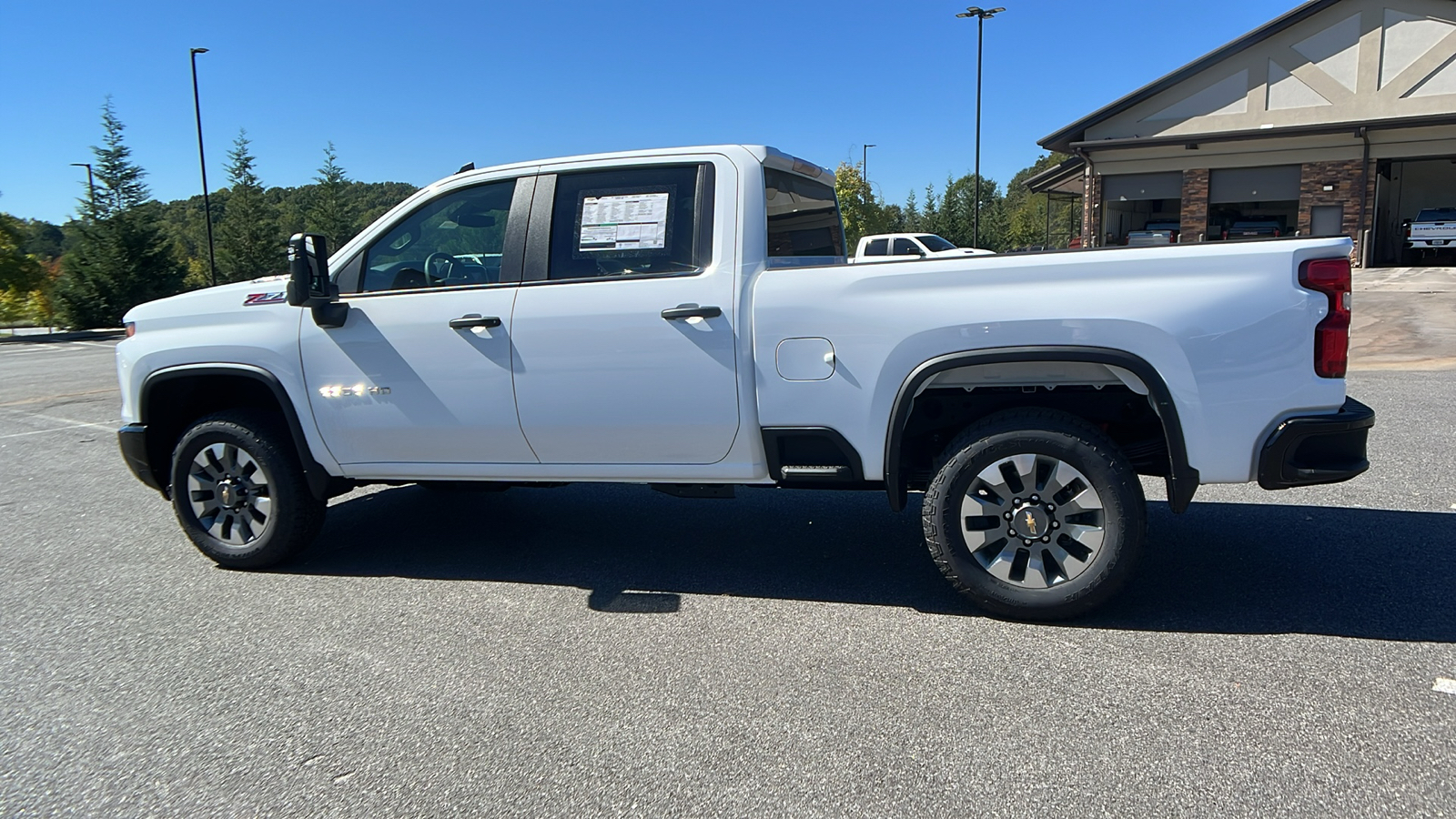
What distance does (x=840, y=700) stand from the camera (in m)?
3.38

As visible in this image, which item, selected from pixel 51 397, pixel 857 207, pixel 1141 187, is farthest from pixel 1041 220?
pixel 51 397

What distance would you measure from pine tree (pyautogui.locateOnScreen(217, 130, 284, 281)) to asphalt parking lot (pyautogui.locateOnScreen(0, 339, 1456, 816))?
1627 inches

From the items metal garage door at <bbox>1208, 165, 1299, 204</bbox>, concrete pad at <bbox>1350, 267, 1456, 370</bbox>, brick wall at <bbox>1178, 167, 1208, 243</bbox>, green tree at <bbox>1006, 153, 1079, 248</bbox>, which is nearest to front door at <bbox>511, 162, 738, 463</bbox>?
concrete pad at <bbox>1350, 267, 1456, 370</bbox>

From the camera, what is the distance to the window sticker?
443 centimetres

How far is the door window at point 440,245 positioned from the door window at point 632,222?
1.36 feet

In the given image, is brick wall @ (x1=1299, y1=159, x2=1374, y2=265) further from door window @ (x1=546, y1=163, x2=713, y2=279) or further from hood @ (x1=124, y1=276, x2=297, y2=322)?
hood @ (x1=124, y1=276, x2=297, y2=322)

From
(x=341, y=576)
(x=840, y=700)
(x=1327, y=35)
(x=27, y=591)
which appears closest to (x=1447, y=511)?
(x=840, y=700)

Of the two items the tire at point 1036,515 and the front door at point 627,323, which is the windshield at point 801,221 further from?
the tire at point 1036,515

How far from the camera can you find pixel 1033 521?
3.93 meters

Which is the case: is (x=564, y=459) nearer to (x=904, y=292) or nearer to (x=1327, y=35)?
(x=904, y=292)

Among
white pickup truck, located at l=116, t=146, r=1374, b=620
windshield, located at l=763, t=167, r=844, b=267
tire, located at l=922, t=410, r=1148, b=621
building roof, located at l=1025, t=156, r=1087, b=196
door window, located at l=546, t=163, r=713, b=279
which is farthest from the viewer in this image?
building roof, located at l=1025, t=156, r=1087, b=196

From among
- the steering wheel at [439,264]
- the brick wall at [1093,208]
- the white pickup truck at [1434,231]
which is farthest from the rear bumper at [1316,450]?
the white pickup truck at [1434,231]

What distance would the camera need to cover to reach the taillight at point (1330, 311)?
3551 mm

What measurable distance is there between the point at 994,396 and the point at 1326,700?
1662mm
